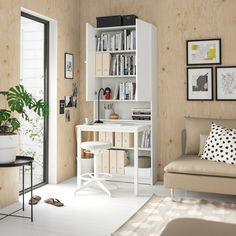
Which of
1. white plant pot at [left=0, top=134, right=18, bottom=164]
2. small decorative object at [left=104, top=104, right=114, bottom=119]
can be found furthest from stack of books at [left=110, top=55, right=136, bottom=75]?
white plant pot at [left=0, top=134, right=18, bottom=164]

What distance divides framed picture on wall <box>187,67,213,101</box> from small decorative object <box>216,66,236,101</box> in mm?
87

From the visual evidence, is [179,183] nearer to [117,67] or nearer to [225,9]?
[117,67]

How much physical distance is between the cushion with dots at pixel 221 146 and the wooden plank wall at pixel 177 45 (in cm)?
58

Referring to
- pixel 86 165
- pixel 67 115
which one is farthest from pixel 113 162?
pixel 67 115

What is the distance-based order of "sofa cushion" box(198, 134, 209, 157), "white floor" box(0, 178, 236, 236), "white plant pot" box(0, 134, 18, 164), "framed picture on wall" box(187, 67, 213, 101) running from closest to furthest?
"white floor" box(0, 178, 236, 236)
"white plant pot" box(0, 134, 18, 164)
"sofa cushion" box(198, 134, 209, 157)
"framed picture on wall" box(187, 67, 213, 101)

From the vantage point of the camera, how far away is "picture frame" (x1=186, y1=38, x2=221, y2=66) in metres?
4.59

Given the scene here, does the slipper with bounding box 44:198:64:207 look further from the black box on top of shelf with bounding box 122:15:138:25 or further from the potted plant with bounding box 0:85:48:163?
the black box on top of shelf with bounding box 122:15:138:25

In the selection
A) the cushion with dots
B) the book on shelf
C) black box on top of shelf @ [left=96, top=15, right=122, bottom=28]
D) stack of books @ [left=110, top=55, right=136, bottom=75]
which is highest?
black box on top of shelf @ [left=96, top=15, right=122, bottom=28]

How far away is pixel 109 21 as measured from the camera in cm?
485

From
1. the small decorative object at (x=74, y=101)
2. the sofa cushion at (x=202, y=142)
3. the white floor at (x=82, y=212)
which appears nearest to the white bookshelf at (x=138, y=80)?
the small decorative object at (x=74, y=101)

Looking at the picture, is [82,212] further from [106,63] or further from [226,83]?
[226,83]

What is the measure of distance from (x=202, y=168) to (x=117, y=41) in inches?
81.8

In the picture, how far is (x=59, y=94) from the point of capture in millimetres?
4754

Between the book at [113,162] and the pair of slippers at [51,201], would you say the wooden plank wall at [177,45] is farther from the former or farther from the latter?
the pair of slippers at [51,201]
